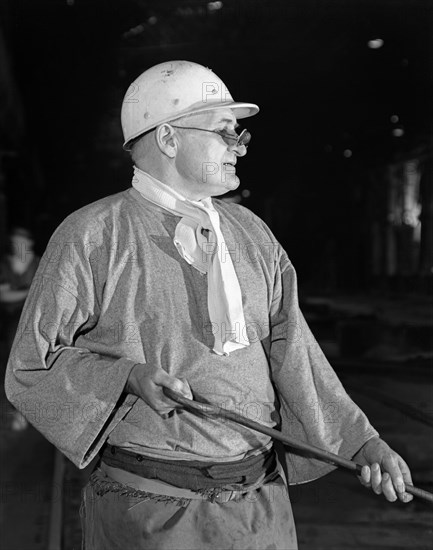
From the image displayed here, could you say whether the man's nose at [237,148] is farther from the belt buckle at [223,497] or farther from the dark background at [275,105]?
the dark background at [275,105]

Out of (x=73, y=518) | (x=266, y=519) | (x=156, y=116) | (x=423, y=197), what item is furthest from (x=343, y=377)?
(x=156, y=116)

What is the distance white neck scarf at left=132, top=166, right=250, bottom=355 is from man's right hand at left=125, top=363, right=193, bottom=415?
144mm

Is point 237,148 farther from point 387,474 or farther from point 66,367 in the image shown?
point 387,474

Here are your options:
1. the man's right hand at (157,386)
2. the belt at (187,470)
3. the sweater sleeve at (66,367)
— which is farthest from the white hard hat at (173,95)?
the belt at (187,470)

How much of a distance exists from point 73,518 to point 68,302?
1.76 meters

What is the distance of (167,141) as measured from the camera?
1.58 metres

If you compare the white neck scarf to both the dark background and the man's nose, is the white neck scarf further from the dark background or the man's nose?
the dark background

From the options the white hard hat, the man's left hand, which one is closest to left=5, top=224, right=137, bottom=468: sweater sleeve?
the white hard hat

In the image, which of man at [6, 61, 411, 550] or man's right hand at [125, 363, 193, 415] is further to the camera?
man at [6, 61, 411, 550]

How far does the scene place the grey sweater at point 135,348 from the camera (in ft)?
4.91

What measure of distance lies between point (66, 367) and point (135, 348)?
12 cm

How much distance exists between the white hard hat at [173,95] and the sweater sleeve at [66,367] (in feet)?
0.85

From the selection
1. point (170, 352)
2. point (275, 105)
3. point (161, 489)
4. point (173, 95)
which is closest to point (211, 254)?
point (170, 352)

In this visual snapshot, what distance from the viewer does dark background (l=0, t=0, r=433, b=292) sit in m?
2.71
